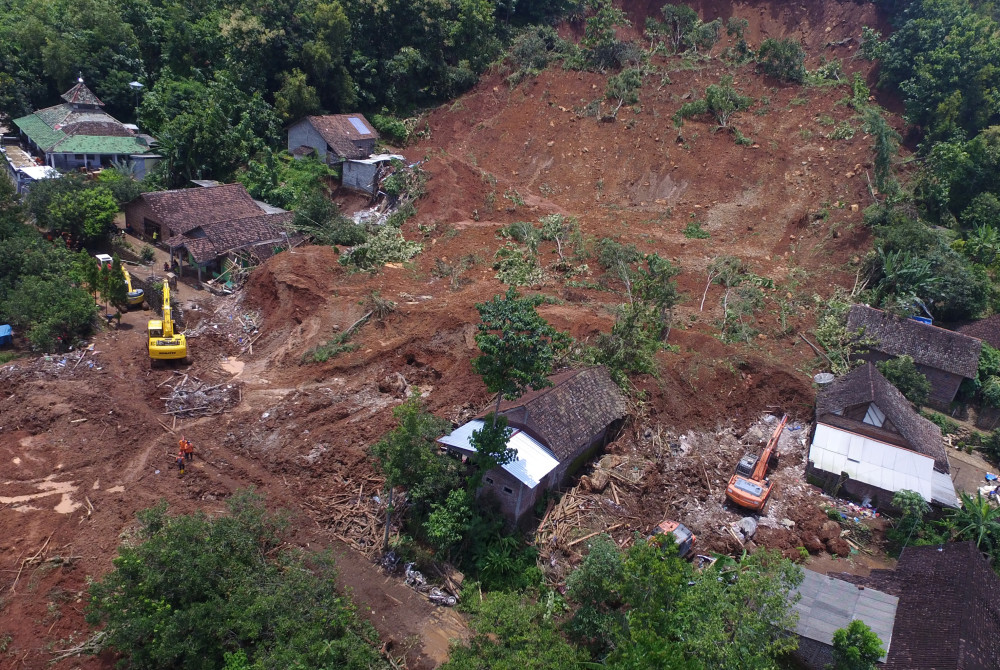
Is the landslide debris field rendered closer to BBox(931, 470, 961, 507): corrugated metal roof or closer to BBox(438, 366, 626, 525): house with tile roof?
BBox(438, 366, 626, 525): house with tile roof

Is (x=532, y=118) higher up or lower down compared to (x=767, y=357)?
higher up

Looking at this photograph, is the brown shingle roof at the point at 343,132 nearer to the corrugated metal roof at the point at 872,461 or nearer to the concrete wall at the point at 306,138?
the concrete wall at the point at 306,138

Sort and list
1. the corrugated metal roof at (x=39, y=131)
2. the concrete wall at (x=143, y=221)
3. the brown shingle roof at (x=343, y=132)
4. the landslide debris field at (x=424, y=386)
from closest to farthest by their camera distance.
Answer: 1. the landslide debris field at (x=424, y=386)
2. the concrete wall at (x=143, y=221)
3. the corrugated metal roof at (x=39, y=131)
4. the brown shingle roof at (x=343, y=132)

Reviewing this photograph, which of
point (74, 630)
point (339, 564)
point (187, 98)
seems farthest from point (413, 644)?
point (187, 98)

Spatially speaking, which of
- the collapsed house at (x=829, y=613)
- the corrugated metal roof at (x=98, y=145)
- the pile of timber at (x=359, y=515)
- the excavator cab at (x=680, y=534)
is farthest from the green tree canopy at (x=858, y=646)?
the corrugated metal roof at (x=98, y=145)

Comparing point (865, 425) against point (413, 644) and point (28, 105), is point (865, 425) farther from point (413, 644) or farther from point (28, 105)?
point (28, 105)

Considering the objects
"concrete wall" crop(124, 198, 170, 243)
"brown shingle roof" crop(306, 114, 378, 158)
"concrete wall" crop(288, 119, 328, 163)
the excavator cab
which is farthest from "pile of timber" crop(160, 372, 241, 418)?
"concrete wall" crop(288, 119, 328, 163)
